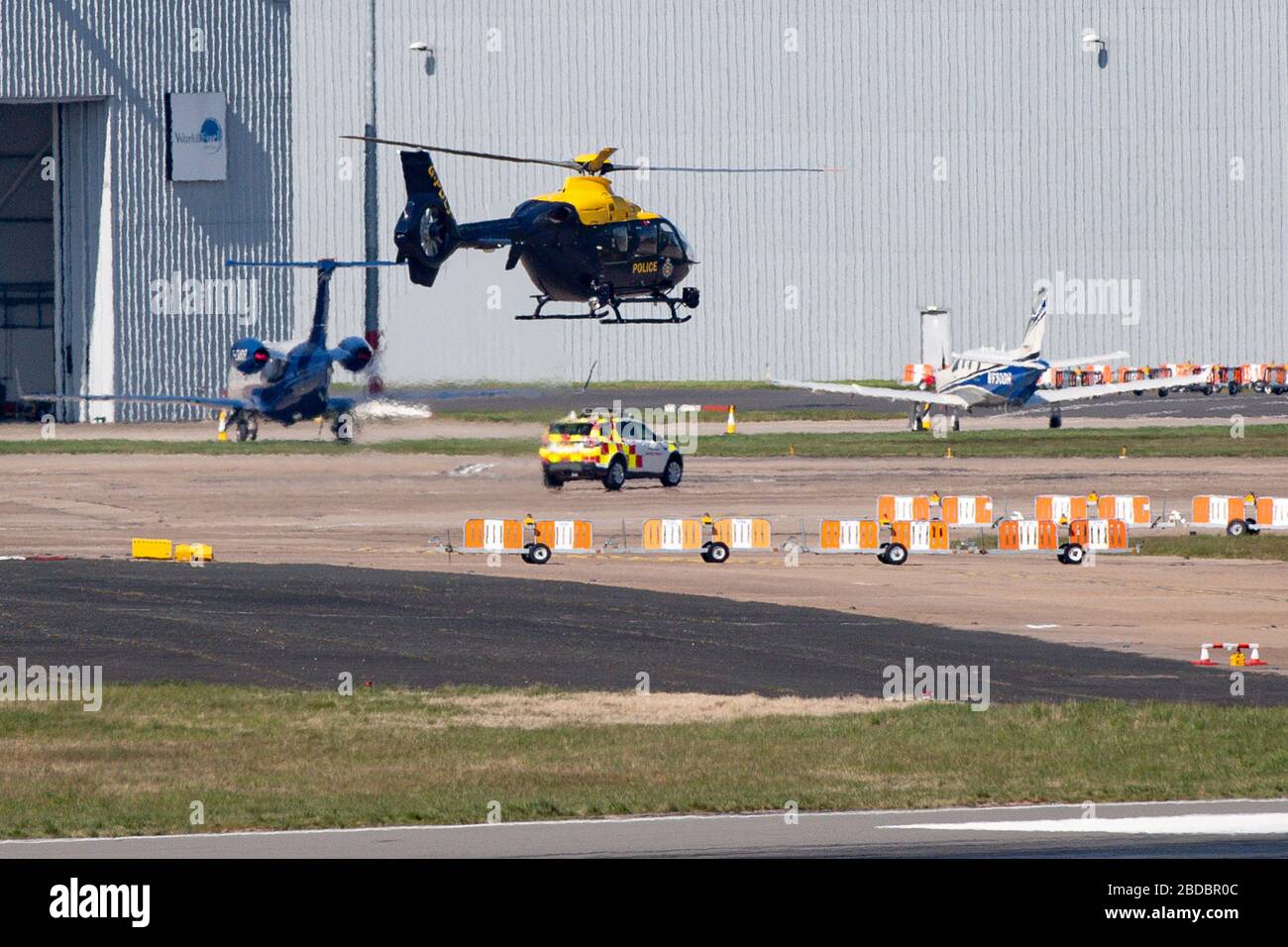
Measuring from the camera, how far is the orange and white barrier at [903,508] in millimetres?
50781

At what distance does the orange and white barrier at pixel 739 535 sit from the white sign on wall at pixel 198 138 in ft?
130

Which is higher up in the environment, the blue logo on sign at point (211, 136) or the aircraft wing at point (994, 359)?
the blue logo on sign at point (211, 136)

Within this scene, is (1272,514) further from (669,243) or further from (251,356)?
(251,356)

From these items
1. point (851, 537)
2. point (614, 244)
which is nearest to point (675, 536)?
point (851, 537)

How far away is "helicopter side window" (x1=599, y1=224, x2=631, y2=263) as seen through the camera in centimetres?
5044

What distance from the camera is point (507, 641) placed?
112 feet

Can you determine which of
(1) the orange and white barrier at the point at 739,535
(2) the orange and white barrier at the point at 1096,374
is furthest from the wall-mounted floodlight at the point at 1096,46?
(1) the orange and white barrier at the point at 739,535

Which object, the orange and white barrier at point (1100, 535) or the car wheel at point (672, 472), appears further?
the car wheel at point (672, 472)

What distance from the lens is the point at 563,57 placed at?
7875cm

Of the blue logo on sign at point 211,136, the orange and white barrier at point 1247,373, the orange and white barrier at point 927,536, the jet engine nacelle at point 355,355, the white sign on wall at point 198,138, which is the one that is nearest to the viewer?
the orange and white barrier at point 927,536

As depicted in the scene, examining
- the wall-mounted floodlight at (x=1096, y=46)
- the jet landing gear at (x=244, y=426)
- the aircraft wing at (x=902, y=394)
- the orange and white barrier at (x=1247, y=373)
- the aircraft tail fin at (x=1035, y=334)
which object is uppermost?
the wall-mounted floodlight at (x=1096, y=46)

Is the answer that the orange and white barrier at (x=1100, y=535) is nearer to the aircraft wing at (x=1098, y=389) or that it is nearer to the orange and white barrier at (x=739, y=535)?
the orange and white barrier at (x=739, y=535)

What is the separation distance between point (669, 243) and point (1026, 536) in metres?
11.6
